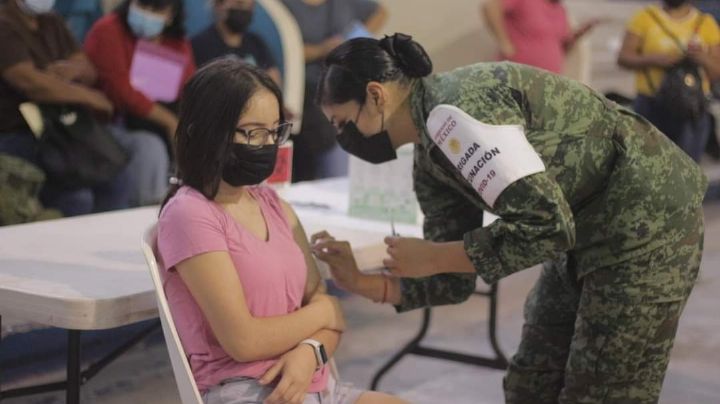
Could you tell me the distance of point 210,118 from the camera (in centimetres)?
194

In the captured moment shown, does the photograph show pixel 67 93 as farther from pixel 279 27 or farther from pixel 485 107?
pixel 485 107

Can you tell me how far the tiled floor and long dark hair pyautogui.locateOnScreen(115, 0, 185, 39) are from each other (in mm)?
1254

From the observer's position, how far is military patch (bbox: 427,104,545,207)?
1.87m

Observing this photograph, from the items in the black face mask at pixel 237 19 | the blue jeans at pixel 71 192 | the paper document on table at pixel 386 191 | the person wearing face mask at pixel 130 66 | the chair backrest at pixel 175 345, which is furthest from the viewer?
the black face mask at pixel 237 19

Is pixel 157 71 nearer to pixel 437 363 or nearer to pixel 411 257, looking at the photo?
pixel 437 363

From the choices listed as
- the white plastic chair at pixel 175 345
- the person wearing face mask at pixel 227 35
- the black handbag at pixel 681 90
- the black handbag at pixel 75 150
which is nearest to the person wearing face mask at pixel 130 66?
the black handbag at pixel 75 150

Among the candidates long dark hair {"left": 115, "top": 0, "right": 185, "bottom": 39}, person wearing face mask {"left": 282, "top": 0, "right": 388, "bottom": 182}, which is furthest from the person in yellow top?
long dark hair {"left": 115, "top": 0, "right": 185, "bottom": 39}

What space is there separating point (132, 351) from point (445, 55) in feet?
10.5

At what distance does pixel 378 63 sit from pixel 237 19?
2.66 meters

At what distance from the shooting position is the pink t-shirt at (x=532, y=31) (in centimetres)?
573

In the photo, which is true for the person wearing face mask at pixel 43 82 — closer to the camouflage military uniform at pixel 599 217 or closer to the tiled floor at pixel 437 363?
the tiled floor at pixel 437 363

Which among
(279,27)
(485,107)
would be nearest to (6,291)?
(485,107)

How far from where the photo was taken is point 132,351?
3.73m

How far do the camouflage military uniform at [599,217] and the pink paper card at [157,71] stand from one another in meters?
2.25
